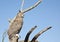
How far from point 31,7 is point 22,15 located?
2.68ft

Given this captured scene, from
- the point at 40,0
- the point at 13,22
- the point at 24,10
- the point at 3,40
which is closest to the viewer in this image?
the point at 13,22

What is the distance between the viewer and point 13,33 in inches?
442

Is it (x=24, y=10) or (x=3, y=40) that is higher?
(x=24, y=10)

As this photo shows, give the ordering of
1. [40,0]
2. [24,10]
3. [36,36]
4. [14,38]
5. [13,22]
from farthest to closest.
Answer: [40,0] → [24,10] → [13,22] → [14,38] → [36,36]

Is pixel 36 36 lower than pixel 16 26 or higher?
higher

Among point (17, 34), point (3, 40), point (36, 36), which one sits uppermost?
point (36, 36)

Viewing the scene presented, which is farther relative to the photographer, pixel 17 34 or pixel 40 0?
pixel 40 0

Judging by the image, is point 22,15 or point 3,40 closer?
point 22,15

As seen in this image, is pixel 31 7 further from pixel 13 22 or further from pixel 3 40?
pixel 3 40

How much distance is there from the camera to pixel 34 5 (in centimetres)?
1277

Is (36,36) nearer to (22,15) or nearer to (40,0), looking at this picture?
(22,15)

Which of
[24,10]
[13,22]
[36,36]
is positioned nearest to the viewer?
[36,36]

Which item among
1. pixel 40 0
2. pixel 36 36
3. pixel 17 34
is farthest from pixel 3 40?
pixel 36 36

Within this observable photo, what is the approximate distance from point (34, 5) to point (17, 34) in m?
2.53
